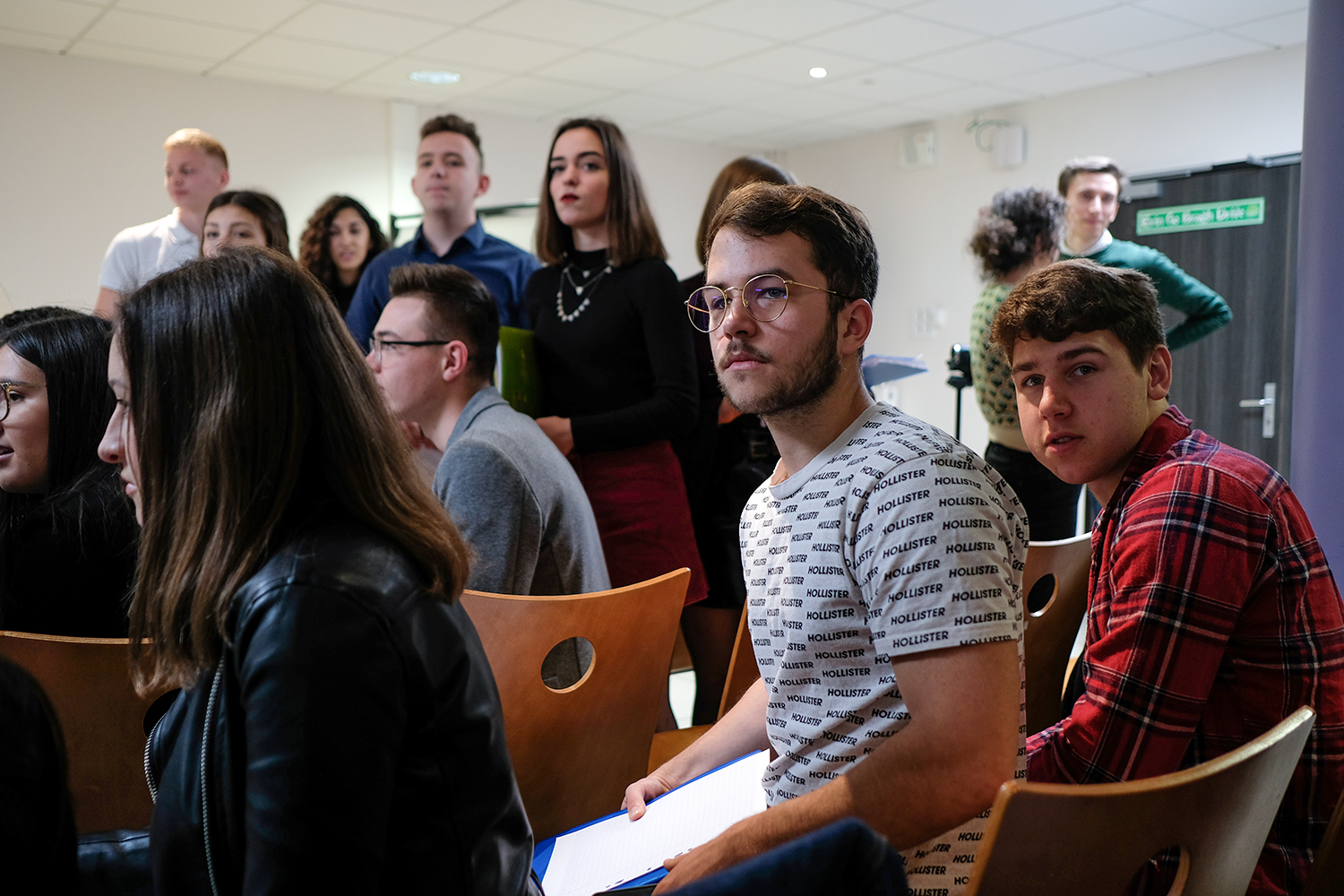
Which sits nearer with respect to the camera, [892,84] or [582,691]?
[582,691]

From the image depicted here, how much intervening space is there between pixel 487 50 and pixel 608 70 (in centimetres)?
75

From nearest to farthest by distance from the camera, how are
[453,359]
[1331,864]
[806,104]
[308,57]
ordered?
[1331,864]
[453,359]
[308,57]
[806,104]

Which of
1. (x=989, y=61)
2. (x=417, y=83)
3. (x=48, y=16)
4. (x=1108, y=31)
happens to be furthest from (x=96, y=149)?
(x=1108, y=31)

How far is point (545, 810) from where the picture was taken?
138cm

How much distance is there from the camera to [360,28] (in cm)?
491

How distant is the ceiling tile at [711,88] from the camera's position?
5.90 metres

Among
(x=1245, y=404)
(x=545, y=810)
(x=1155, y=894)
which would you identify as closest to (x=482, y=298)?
(x=545, y=810)

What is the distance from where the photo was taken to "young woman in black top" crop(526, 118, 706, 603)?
2.14 m

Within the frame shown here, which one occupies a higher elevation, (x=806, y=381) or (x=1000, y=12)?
(x=1000, y=12)

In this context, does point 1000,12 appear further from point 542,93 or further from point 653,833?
point 653,833

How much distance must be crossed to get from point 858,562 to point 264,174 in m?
6.06

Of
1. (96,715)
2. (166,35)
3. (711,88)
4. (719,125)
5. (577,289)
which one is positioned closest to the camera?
(96,715)

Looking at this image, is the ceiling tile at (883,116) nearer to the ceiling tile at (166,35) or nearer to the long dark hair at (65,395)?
the ceiling tile at (166,35)

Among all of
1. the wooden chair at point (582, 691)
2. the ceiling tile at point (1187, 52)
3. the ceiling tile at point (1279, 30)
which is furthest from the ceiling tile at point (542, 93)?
the wooden chair at point (582, 691)
